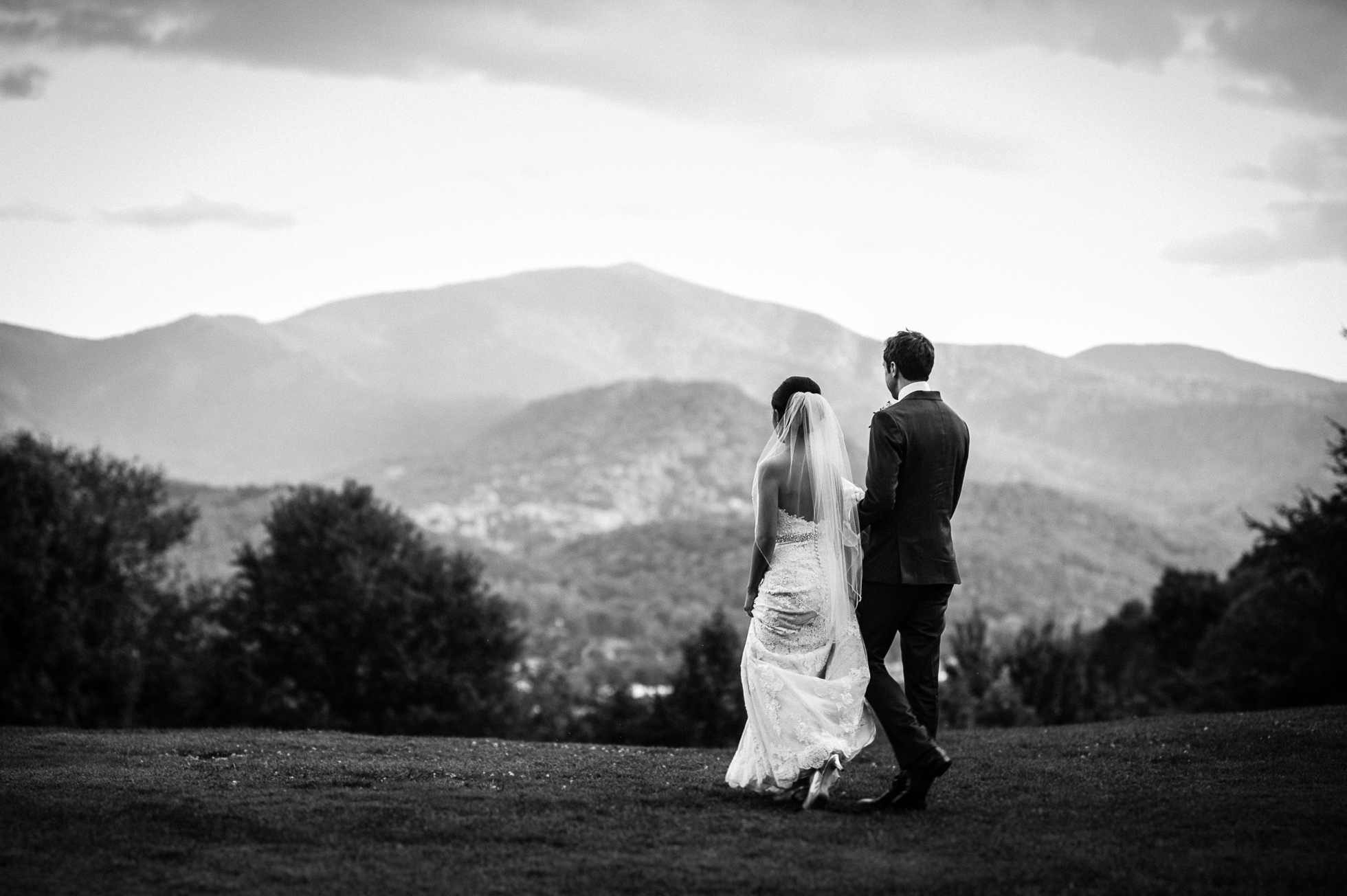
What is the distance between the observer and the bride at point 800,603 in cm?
899

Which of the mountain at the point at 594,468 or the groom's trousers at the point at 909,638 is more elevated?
the mountain at the point at 594,468

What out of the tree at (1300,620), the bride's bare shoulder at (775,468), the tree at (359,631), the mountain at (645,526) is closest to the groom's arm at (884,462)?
the bride's bare shoulder at (775,468)

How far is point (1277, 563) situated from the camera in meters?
32.4

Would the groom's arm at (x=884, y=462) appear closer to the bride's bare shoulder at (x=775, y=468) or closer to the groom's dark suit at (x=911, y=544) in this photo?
the groom's dark suit at (x=911, y=544)

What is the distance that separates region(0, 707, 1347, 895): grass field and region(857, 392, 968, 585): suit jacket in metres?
1.75

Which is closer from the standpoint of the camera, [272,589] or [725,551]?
[272,589]

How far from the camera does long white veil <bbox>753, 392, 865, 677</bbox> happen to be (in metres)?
9.29

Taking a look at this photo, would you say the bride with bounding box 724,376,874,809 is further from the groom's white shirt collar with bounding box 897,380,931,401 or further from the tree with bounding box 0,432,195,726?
the tree with bounding box 0,432,195,726

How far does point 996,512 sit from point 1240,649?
344 feet

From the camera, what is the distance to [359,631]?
1567 inches

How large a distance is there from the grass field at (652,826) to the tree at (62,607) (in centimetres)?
2613

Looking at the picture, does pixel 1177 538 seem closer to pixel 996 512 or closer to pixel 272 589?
pixel 996 512

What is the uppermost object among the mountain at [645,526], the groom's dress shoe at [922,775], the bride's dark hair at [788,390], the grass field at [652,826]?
the mountain at [645,526]

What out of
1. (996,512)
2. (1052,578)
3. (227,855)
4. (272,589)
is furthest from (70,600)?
(996,512)
